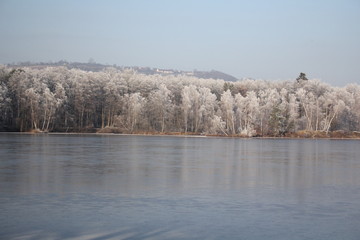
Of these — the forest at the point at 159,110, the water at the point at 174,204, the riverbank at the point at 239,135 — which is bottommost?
the water at the point at 174,204

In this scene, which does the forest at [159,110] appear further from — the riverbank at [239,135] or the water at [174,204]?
the water at [174,204]

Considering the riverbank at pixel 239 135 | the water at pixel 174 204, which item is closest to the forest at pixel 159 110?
the riverbank at pixel 239 135

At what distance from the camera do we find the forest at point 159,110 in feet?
281

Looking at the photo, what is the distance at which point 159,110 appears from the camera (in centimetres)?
9381

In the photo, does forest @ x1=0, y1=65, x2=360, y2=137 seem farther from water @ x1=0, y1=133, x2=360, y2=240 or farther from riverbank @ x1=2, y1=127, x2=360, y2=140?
water @ x1=0, y1=133, x2=360, y2=240

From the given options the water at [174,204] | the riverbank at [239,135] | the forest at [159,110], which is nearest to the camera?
the water at [174,204]

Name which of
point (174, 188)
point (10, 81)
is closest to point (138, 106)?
point (10, 81)

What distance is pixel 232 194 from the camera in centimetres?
1597

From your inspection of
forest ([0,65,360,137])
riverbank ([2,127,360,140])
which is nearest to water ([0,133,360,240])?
forest ([0,65,360,137])

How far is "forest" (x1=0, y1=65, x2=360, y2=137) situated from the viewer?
85750 millimetres

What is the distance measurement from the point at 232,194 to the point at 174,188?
238cm

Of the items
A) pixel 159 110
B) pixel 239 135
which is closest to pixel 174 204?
pixel 239 135

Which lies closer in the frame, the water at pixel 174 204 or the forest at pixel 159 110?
the water at pixel 174 204

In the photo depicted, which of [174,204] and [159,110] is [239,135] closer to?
[159,110]
